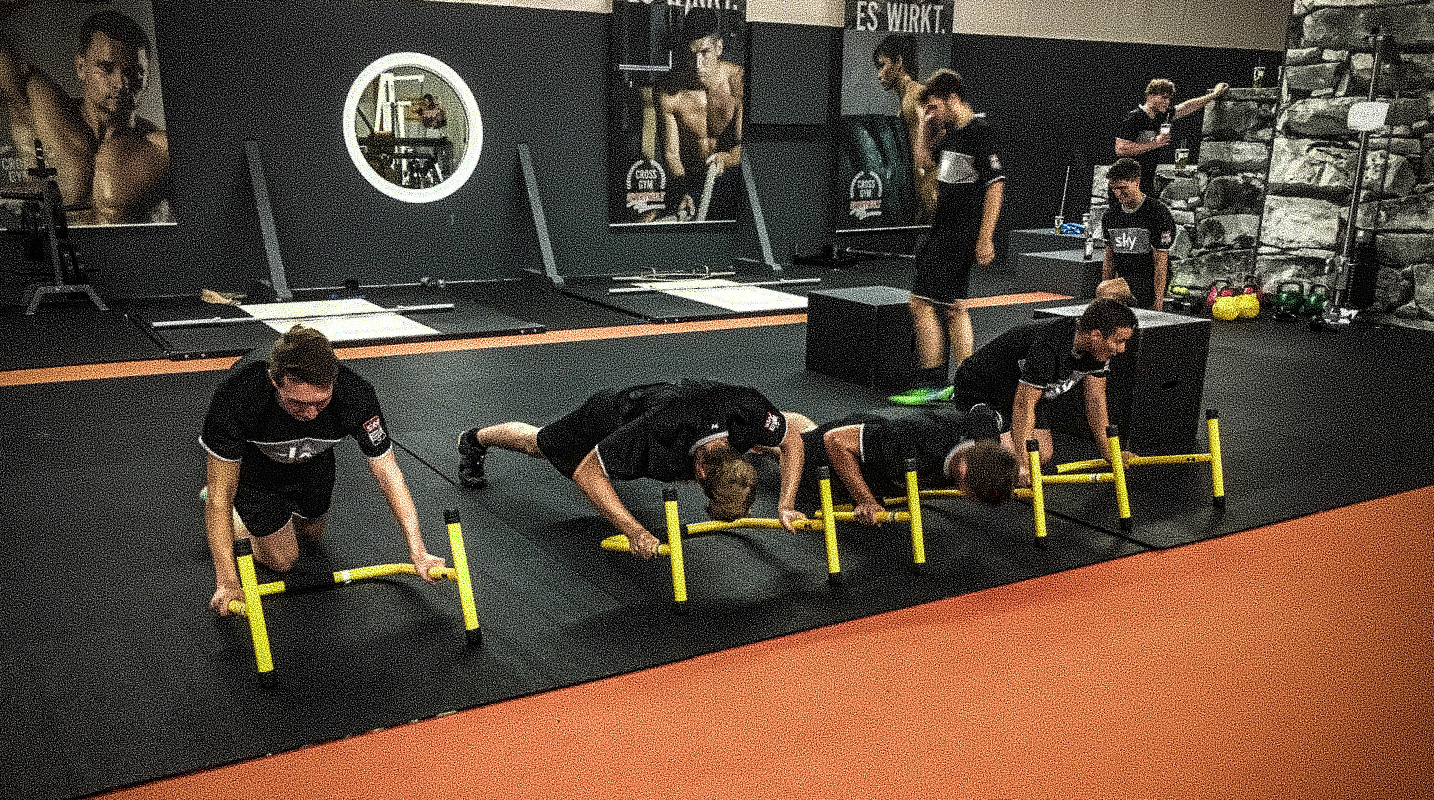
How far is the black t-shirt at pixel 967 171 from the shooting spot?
5.94 meters

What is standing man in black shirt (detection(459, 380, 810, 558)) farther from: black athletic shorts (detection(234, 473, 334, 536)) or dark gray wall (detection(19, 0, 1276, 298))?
dark gray wall (detection(19, 0, 1276, 298))

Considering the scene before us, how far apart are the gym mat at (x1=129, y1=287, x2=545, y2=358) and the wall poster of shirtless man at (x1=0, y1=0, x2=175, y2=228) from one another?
3.11 ft

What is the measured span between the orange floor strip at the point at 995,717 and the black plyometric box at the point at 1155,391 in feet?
5.28

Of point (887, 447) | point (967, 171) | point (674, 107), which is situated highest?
point (674, 107)

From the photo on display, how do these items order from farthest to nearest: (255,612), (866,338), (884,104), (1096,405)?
(884,104) → (866,338) → (1096,405) → (255,612)

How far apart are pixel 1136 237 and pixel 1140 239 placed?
0.09 ft

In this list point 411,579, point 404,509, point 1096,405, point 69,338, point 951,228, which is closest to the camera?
point 404,509

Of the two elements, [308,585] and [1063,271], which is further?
[1063,271]

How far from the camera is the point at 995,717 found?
2.98 metres

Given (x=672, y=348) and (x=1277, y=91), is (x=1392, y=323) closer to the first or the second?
(x=1277, y=91)

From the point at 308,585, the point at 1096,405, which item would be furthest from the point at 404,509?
the point at 1096,405

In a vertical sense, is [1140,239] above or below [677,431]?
above

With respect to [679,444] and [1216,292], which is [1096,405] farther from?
[1216,292]

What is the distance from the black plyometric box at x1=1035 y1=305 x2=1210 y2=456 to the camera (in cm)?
534
